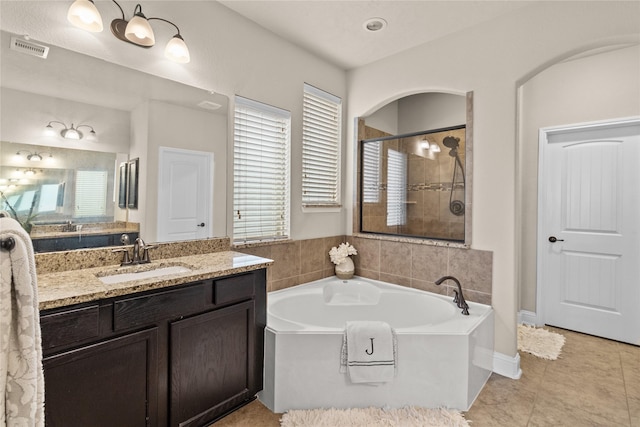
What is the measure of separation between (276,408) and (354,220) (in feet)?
6.38

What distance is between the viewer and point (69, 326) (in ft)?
4.23

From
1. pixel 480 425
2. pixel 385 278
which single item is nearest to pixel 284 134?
pixel 385 278

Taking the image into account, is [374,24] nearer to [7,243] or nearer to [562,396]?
[7,243]

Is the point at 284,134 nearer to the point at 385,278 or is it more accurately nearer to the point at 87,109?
the point at 87,109

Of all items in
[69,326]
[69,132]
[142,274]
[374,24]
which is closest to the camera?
[69,326]

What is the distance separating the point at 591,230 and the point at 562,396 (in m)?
1.79

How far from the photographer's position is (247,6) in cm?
233

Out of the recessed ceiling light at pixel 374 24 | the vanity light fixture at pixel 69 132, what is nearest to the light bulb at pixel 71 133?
the vanity light fixture at pixel 69 132

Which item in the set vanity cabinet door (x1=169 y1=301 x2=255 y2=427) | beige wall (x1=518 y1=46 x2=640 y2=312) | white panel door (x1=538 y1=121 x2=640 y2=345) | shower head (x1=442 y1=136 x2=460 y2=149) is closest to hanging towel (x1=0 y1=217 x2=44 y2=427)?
vanity cabinet door (x1=169 y1=301 x2=255 y2=427)

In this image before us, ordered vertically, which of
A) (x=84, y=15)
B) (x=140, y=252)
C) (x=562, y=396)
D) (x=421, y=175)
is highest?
(x=84, y=15)

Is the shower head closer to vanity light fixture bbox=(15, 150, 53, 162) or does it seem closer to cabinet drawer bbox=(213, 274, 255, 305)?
cabinet drawer bbox=(213, 274, 255, 305)

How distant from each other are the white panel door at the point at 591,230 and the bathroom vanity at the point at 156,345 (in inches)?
122

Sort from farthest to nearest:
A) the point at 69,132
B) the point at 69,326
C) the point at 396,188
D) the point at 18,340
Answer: the point at 396,188, the point at 69,132, the point at 69,326, the point at 18,340

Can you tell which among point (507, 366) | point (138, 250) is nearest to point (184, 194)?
point (138, 250)
